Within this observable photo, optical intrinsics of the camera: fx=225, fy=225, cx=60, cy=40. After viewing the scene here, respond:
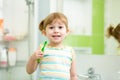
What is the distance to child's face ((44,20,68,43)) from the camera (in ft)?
3.18

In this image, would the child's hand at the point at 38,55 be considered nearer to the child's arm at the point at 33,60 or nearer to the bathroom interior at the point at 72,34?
the child's arm at the point at 33,60

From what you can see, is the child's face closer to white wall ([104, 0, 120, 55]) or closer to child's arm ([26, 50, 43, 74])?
child's arm ([26, 50, 43, 74])

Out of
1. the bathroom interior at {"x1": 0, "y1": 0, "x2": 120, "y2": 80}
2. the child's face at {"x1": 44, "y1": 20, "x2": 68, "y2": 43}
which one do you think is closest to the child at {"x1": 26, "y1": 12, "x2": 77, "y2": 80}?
the child's face at {"x1": 44, "y1": 20, "x2": 68, "y2": 43}

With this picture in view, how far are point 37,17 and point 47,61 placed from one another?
21.7 inches

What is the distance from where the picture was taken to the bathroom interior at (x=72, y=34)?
1412 millimetres

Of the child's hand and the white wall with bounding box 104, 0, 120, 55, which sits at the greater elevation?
the white wall with bounding box 104, 0, 120, 55

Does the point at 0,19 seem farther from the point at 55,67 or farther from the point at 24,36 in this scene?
the point at 55,67

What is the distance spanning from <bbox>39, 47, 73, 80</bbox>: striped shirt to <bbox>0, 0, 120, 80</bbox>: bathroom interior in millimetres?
449

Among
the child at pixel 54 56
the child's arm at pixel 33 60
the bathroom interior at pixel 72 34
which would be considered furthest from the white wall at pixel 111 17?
the child's arm at pixel 33 60

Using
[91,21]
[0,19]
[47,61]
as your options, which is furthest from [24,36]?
[47,61]

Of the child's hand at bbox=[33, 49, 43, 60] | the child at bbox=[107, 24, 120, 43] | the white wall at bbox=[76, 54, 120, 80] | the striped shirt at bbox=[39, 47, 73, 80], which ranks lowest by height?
the white wall at bbox=[76, 54, 120, 80]

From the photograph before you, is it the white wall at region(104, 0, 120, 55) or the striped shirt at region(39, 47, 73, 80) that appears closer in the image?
the striped shirt at region(39, 47, 73, 80)

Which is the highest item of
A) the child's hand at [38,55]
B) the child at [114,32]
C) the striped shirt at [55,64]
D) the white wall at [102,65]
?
the child at [114,32]

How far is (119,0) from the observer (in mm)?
1400
